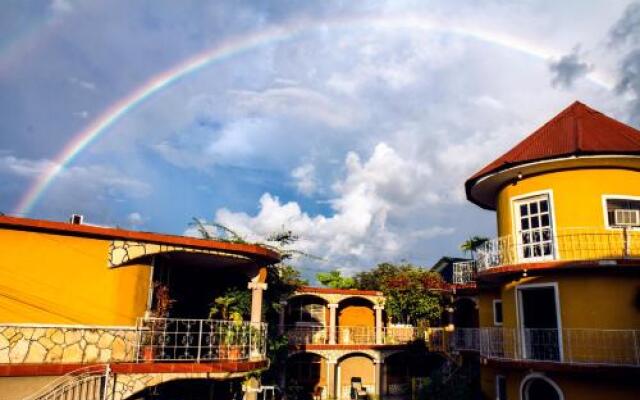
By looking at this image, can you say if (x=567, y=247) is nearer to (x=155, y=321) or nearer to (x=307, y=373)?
(x=155, y=321)

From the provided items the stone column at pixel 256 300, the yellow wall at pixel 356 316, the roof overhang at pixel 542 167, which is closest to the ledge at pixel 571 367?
the roof overhang at pixel 542 167

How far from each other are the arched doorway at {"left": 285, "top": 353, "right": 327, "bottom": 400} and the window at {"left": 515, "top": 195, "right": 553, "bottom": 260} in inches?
770

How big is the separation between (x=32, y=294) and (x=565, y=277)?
14.6m

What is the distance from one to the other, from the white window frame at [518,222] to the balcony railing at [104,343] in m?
9.01

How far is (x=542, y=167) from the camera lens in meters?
15.2

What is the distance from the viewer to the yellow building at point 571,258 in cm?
1350

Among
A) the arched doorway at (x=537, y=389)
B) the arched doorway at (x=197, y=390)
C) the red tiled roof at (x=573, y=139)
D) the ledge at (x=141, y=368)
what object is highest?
the red tiled roof at (x=573, y=139)

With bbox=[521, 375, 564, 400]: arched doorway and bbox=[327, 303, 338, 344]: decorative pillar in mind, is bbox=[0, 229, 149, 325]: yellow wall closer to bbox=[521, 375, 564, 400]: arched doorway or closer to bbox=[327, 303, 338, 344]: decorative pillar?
bbox=[521, 375, 564, 400]: arched doorway

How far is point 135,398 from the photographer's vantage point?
11820mm

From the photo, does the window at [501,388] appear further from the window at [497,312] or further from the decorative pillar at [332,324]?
the decorative pillar at [332,324]

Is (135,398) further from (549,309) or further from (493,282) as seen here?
(549,309)

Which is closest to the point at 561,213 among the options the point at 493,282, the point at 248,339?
the point at 493,282

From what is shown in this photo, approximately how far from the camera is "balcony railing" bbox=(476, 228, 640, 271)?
14.1 metres

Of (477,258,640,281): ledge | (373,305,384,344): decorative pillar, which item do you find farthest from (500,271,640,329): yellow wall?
(373,305,384,344): decorative pillar
